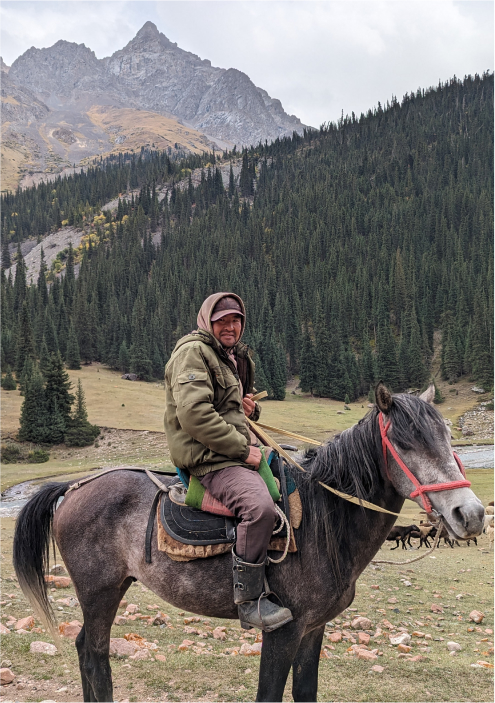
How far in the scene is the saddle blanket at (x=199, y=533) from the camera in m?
4.19

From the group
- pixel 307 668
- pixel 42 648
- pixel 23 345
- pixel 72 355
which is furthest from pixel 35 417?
pixel 307 668

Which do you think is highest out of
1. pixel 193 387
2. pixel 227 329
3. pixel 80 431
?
pixel 227 329

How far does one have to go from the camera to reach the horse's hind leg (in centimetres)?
456

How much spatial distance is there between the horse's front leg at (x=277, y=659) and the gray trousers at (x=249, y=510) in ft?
2.15

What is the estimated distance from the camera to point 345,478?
4398 mm

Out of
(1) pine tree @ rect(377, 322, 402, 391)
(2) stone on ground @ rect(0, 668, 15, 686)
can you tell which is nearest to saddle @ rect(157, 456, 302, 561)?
(2) stone on ground @ rect(0, 668, 15, 686)

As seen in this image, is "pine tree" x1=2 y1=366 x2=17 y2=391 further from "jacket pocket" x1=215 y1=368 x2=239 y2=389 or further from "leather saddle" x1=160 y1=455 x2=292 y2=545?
"jacket pocket" x1=215 y1=368 x2=239 y2=389

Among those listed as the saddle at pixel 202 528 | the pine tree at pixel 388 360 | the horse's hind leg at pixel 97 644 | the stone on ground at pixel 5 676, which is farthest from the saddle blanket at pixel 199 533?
the pine tree at pixel 388 360

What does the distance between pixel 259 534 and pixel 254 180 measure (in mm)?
189242

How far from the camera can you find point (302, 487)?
4.52m

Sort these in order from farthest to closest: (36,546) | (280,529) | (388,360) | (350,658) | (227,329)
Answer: (388,360), (350,658), (36,546), (227,329), (280,529)

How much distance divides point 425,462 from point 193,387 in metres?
1.96

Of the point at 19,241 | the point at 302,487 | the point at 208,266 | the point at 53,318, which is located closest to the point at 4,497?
the point at 302,487

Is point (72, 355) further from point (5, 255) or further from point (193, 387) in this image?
point (5, 255)
